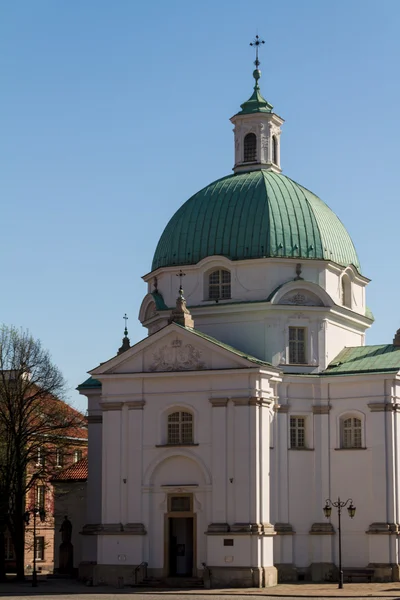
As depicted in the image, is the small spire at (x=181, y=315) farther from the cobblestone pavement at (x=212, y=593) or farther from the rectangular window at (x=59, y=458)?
the cobblestone pavement at (x=212, y=593)

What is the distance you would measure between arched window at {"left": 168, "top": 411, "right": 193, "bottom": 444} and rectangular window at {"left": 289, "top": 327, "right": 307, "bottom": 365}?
21.0 feet

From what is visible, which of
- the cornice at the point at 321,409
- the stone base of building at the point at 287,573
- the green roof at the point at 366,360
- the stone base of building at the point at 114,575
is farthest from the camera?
the cornice at the point at 321,409

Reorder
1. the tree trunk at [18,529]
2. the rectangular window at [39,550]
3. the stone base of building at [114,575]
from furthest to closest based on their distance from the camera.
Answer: the rectangular window at [39,550] → the tree trunk at [18,529] → the stone base of building at [114,575]

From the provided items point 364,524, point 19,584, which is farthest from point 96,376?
point 364,524

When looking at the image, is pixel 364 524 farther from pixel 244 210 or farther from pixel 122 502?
pixel 244 210

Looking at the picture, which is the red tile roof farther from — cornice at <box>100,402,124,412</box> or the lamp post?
the lamp post

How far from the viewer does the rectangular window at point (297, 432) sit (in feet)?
192

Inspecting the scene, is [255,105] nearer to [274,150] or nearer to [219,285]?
[274,150]

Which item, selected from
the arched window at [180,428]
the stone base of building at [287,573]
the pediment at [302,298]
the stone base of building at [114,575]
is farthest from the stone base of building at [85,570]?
the pediment at [302,298]

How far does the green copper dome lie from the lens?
60.4m

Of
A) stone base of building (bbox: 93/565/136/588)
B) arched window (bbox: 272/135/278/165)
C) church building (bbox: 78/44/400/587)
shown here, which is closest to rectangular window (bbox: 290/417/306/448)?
church building (bbox: 78/44/400/587)

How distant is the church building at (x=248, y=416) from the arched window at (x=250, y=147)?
10.1ft

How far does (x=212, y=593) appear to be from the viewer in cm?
5062

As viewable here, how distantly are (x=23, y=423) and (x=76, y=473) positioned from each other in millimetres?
7642
